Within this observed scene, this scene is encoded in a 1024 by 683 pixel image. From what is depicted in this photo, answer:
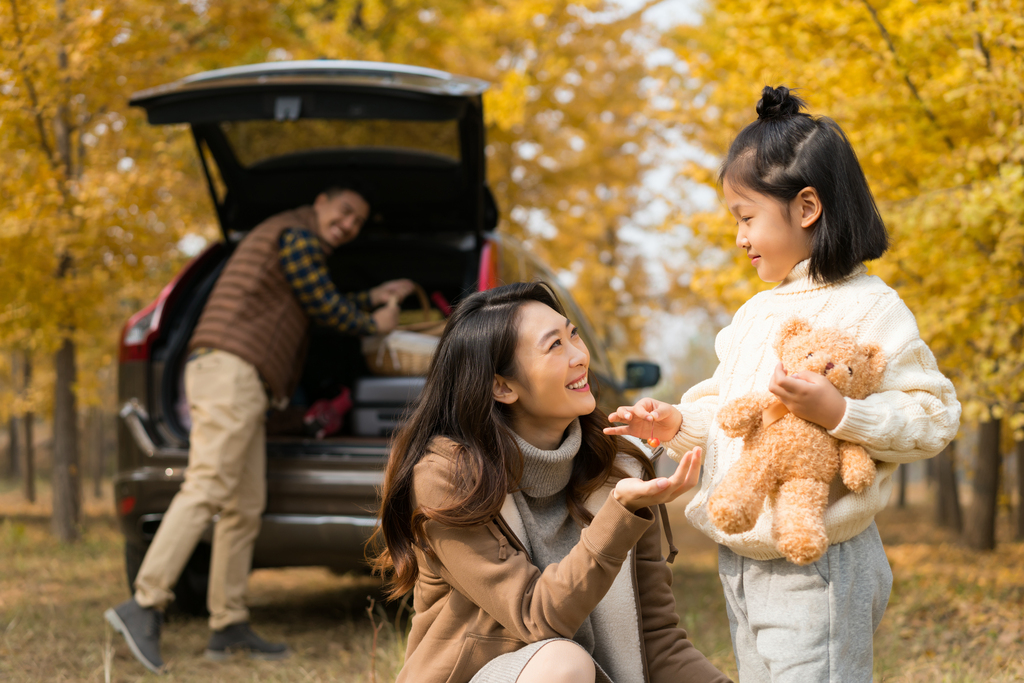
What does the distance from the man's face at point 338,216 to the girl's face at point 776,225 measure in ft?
7.77

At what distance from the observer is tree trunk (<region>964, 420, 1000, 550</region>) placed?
5.81 metres

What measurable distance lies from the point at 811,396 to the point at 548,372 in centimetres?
55

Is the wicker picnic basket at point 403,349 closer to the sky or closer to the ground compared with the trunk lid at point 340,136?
closer to the ground

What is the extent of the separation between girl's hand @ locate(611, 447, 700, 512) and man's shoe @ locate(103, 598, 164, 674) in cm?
237

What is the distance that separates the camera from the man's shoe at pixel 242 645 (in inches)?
132

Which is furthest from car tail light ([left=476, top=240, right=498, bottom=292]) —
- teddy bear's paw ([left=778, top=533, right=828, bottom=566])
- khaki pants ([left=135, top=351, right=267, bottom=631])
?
teddy bear's paw ([left=778, top=533, right=828, bottom=566])

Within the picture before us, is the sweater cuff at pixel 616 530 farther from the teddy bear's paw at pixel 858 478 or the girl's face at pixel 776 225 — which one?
the girl's face at pixel 776 225

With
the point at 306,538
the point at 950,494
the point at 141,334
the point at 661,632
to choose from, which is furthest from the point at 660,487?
the point at 950,494

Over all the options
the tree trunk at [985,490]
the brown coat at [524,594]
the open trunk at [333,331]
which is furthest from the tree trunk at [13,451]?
the brown coat at [524,594]

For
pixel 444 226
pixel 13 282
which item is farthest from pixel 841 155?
pixel 13 282

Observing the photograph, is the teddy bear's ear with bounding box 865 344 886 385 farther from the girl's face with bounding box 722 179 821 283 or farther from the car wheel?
the car wheel

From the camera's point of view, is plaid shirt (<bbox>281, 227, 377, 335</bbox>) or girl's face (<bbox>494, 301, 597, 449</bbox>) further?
plaid shirt (<bbox>281, 227, 377, 335</bbox>)

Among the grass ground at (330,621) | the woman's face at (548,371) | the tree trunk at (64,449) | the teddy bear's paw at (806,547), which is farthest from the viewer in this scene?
the tree trunk at (64,449)

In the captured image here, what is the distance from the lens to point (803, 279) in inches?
Answer: 69.2
